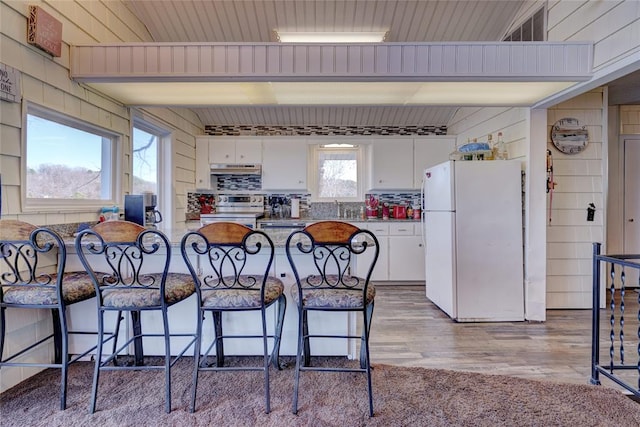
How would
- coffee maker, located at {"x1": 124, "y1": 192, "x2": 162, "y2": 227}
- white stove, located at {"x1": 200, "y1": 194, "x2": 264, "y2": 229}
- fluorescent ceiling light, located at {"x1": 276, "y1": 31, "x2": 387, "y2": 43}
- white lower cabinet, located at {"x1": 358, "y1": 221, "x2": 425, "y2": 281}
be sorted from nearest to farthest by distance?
1. coffee maker, located at {"x1": 124, "y1": 192, "x2": 162, "y2": 227}
2. fluorescent ceiling light, located at {"x1": 276, "y1": 31, "x2": 387, "y2": 43}
3. white lower cabinet, located at {"x1": 358, "y1": 221, "x2": 425, "y2": 281}
4. white stove, located at {"x1": 200, "y1": 194, "x2": 264, "y2": 229}

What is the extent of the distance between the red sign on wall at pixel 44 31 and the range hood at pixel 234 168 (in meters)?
2.61

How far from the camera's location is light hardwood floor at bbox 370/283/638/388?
2.23 m

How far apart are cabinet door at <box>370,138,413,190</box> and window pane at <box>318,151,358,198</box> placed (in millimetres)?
466

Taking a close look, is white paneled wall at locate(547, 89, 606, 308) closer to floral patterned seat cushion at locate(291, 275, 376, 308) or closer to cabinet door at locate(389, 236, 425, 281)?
cabinet door at locate(389, 236, 425, 281)

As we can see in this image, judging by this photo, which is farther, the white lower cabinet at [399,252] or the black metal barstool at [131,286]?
the white lower cabinet at [399,252]

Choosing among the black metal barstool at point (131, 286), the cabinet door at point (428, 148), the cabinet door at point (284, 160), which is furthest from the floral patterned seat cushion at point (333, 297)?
the cabinet door at point (428, 148)

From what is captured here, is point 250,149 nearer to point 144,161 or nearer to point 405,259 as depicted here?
point 144,161

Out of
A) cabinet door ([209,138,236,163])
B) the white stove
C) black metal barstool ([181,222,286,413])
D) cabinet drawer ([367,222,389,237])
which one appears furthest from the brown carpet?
cabinet door ([209,138,236,163])

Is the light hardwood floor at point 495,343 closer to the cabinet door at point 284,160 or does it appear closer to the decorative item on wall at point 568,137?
the decorative item on wall at point 568,137

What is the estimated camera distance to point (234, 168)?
188 inches

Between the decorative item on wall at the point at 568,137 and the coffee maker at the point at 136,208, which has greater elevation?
the decorative item on wall at the point at 568,137

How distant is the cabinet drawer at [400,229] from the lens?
4.47 meters

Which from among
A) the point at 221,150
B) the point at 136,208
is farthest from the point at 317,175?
the point at 136,208

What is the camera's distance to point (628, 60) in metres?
2.11
